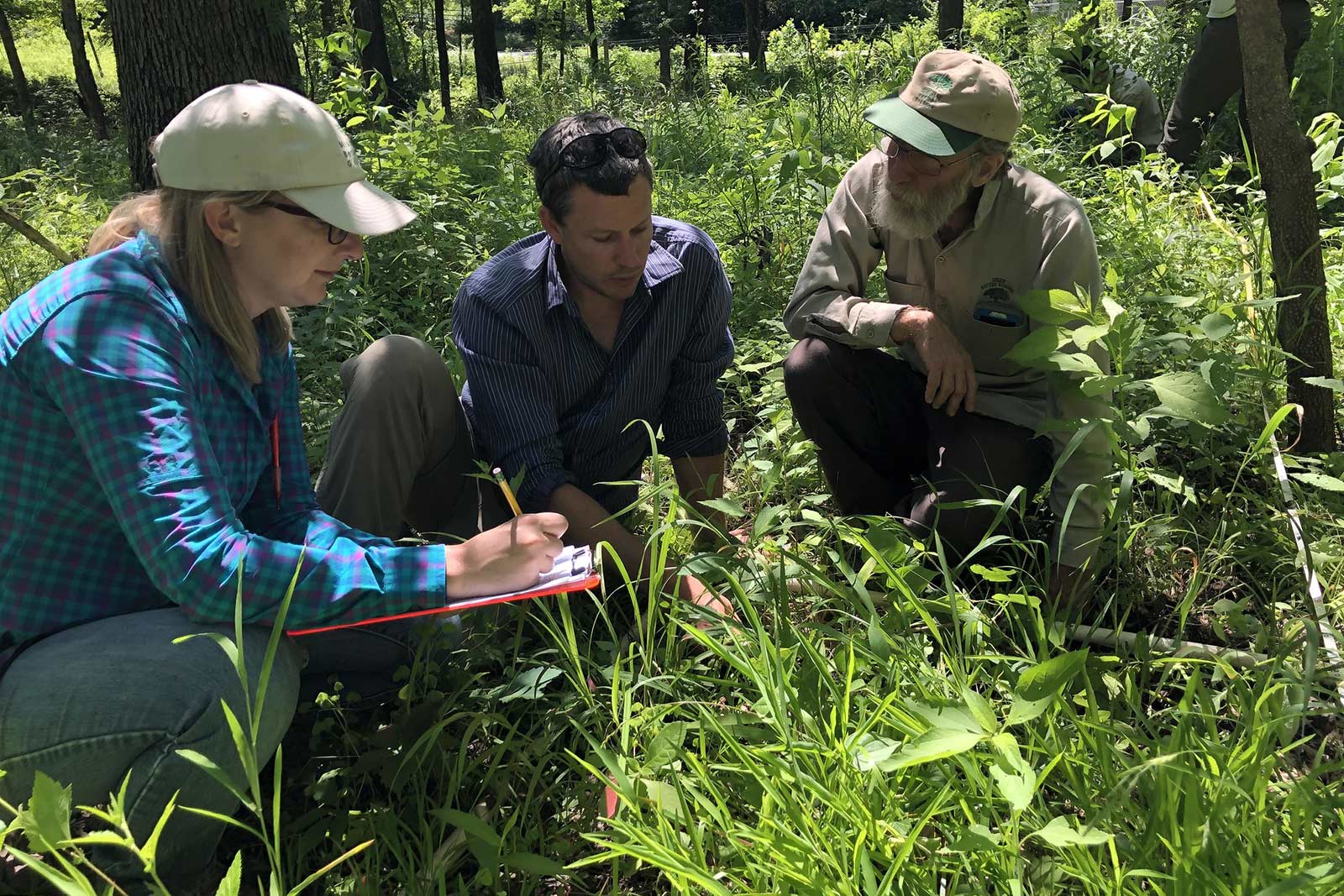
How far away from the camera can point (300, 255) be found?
1.58 metres

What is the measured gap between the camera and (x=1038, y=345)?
1745mm

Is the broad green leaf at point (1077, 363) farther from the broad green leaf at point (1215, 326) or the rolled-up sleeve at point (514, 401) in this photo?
the rolled-up sleeve at point (514, 401)

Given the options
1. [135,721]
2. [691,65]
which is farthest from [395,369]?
[691,65]

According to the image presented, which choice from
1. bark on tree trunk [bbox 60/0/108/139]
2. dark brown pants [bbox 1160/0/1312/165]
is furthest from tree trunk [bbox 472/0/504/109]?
dark brown pants [bbox 1160/0/1312/165]

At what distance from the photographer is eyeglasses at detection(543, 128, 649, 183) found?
2.00 metres

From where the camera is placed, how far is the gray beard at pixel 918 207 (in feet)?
7.36

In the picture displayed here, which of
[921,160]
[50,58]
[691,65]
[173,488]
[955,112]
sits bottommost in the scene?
[50,58]

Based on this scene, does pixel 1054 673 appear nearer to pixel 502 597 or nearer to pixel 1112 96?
pixel 502 597

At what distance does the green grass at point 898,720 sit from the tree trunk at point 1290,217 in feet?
0.28

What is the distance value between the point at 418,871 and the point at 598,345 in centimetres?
117

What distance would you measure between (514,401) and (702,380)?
52cm

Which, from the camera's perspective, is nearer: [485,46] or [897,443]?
[897,443]

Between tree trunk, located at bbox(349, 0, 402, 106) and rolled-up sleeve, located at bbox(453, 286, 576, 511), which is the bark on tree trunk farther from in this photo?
rolled-up sleeve, located at bbox(453, 286, 576, 511)

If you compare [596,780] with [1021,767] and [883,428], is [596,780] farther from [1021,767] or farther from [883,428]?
[883,428]
